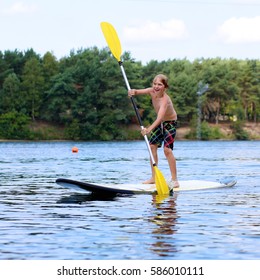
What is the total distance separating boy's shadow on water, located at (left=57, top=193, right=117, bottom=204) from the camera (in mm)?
13403

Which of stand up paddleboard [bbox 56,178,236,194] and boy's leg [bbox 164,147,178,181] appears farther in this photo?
boy's leg [bbox 164,147,178,181]

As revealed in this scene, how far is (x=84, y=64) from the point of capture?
8800cm

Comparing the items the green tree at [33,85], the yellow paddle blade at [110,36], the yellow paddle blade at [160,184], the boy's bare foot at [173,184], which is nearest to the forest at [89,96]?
the green tree at [33,85]

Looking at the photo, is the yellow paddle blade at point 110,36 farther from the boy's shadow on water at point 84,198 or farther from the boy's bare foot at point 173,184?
the boy's shadow on water at point 84,198

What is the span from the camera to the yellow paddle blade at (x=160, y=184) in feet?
46.1

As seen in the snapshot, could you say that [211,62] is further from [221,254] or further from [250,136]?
[221,254]

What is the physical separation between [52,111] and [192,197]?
2847 inches

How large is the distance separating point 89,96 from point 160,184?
7112cm

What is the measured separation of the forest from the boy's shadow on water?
69.6m

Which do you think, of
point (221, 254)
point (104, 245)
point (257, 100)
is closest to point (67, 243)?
point (104, 245)

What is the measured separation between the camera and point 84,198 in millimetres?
13781

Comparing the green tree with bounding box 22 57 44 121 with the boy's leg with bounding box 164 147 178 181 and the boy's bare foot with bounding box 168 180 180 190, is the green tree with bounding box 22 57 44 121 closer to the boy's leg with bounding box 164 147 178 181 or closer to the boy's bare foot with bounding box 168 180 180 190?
the boy's bare foot with bounding box 168 180 180 190

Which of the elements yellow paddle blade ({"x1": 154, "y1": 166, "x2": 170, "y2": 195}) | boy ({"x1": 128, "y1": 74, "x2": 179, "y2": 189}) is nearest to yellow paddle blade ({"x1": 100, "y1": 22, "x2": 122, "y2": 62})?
boy ({"x1": 128, "y1": 74, "x2": 179, "y2": 189})

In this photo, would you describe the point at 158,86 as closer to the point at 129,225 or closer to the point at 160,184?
the point at 160,184
